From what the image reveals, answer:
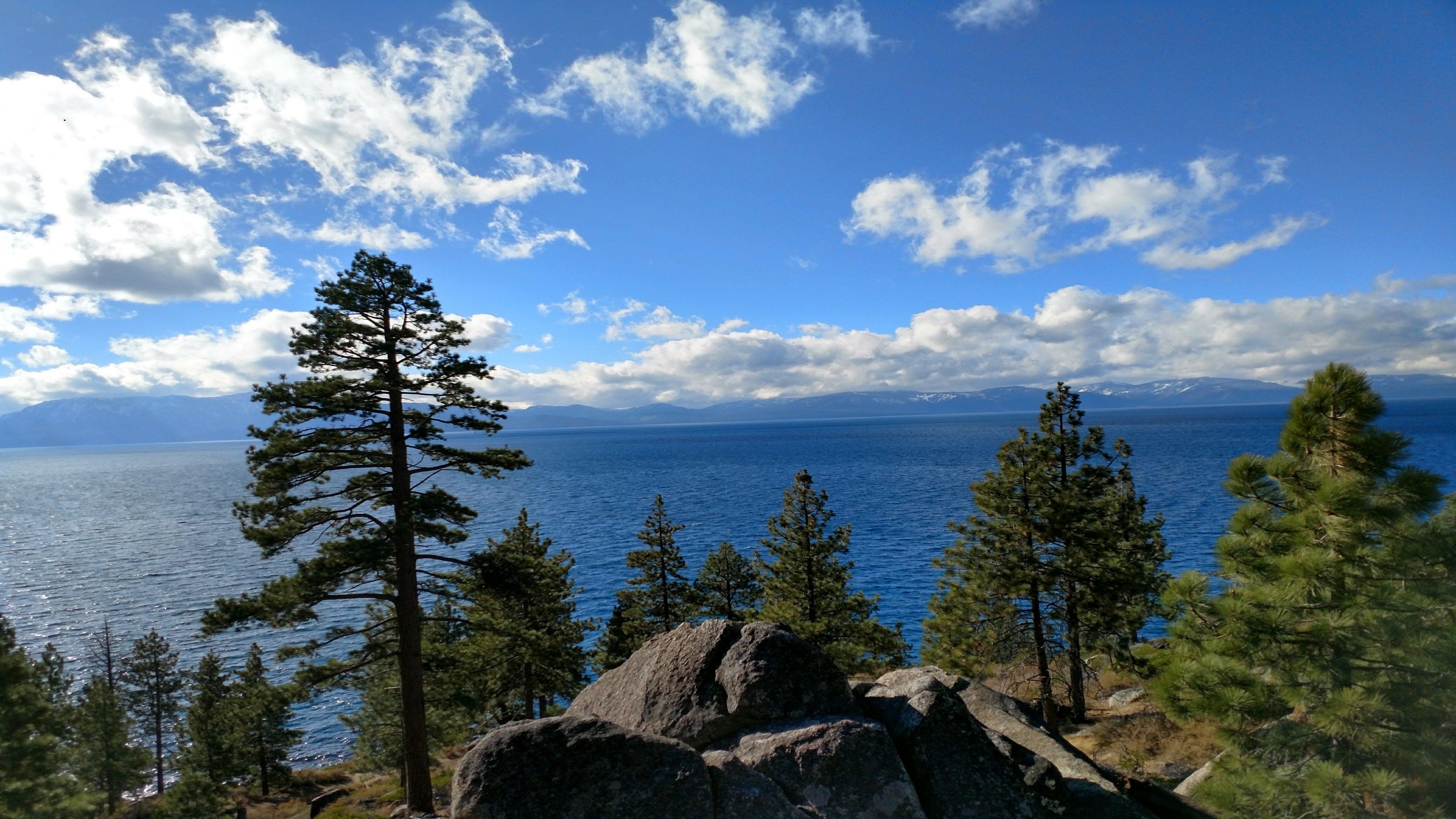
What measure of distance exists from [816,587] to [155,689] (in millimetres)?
44148

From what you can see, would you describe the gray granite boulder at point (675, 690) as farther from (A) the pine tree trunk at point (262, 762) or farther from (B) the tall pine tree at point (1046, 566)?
(A) the pine tree trunk at point (262, 762)

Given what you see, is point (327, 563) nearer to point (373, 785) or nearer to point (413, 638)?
point (413, 638)

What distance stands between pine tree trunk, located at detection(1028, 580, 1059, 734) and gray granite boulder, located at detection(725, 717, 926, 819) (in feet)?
50.6

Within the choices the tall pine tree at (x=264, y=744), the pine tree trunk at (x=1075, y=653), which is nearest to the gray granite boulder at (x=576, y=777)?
the pine tree trunk at (x=1075, y=653)

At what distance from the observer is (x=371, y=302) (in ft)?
51.3

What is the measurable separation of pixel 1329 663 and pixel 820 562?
20.8m

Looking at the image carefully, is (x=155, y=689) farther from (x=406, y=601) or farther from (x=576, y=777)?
(x=576, y=777)

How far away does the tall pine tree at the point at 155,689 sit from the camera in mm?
39375

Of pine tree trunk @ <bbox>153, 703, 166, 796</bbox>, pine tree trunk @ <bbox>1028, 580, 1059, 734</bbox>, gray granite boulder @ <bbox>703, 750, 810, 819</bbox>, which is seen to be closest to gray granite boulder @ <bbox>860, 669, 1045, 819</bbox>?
gray granite boulder @ <bbox>703, 750, 810, 819</bbox>

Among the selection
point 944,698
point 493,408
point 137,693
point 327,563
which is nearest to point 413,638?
point 327,563

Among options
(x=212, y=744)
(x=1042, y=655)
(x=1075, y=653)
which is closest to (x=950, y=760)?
(x=1042, y=655)

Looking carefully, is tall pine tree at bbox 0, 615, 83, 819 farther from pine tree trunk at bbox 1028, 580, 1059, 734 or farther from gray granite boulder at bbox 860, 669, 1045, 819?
pine tree trunk at bbox 1028, 580, 1059, 734

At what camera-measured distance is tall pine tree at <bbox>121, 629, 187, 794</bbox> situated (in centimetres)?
3938

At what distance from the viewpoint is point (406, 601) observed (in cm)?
1573
